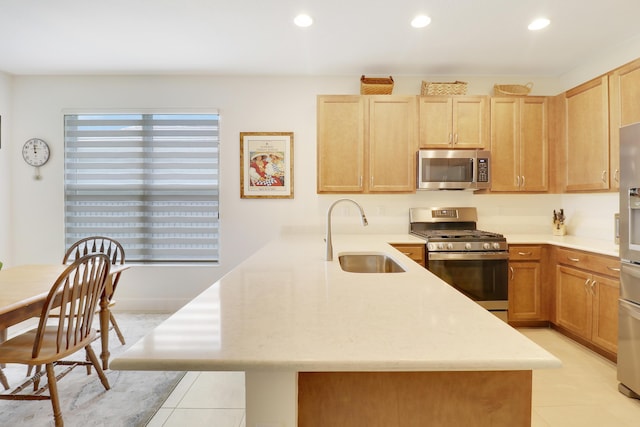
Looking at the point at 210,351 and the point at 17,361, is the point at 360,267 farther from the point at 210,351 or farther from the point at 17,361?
the point at 17,361

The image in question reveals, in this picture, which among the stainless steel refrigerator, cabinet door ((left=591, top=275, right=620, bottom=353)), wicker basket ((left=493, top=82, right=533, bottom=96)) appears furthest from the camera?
wicker basket ((left=493, top=82, right=533, bottom=96))

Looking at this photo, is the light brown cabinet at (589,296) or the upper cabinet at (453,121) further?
the upper cabinet at (453,121)

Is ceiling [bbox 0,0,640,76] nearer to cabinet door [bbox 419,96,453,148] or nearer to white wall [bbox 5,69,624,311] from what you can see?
white wall [bbox 5,69,624,311]

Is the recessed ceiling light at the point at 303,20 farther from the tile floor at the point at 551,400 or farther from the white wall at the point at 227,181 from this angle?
the tile floor at the point at 551,400

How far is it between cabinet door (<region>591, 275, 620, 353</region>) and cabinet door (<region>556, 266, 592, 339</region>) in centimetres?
7

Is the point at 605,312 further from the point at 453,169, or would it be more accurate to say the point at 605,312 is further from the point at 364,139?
the point at 364,139

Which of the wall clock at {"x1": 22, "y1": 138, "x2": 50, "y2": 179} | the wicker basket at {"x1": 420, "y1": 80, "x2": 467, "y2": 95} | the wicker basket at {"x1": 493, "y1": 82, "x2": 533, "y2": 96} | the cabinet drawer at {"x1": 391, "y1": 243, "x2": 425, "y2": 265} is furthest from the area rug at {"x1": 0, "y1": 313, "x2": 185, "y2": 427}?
the wicker basket at {"x1": 493, "y1": 82, "x2": 533, "y2": 96}

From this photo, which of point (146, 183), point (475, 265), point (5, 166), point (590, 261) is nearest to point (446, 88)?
point (475, 265)

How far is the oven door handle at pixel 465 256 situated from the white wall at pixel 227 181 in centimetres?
75

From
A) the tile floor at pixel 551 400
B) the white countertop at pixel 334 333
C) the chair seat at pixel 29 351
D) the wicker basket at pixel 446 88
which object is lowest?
the tile floor at pixel 551 400

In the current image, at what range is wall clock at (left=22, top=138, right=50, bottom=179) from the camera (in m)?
3.81

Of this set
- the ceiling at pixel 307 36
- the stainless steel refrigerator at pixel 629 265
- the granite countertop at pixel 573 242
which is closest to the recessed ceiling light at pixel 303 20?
the ceiling at pixel 307 36

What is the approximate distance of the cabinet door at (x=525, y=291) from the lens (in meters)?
3.23

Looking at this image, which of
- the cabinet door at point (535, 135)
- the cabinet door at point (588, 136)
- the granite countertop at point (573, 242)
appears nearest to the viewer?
the granite countertop at point (573, 242)
